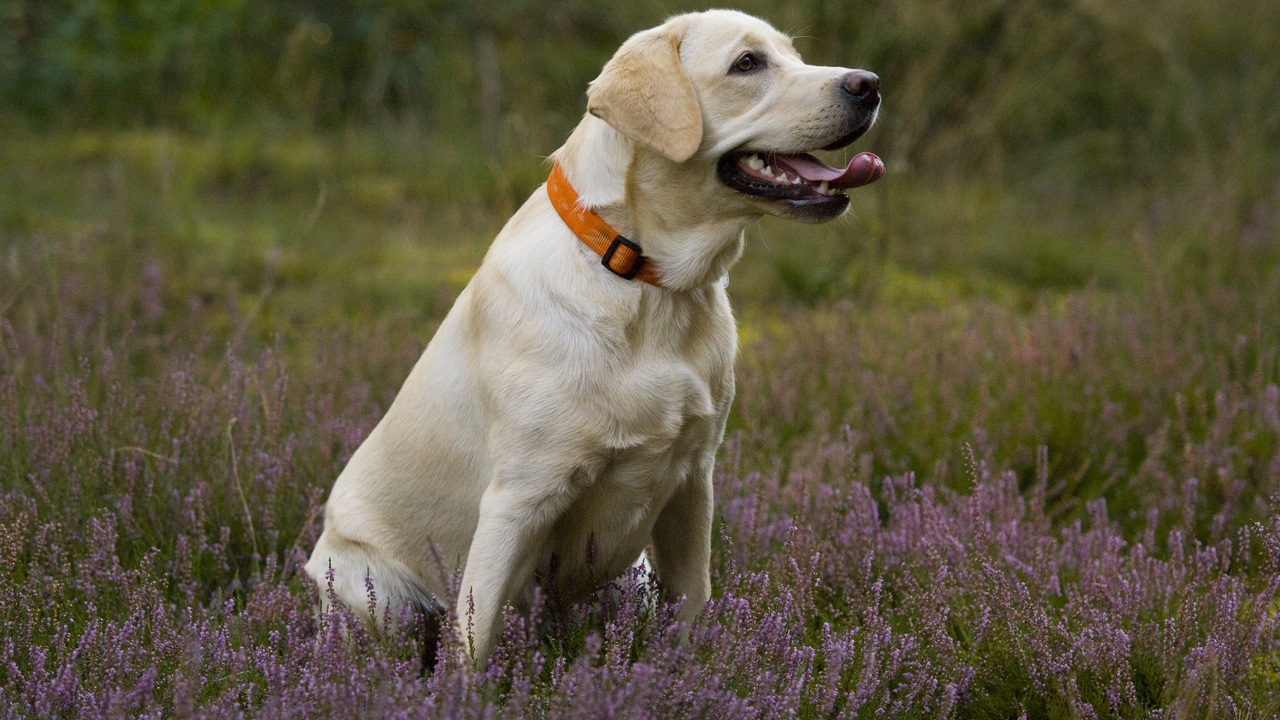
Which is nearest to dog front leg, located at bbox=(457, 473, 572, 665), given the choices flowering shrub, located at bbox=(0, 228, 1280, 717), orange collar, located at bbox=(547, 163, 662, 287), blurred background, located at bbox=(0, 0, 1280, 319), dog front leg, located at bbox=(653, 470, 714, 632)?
flowering shrub, located at bbox=(0, 228, 1280, 717)

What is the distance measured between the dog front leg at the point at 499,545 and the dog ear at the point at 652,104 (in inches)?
28.7

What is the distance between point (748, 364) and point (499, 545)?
2.23 metres

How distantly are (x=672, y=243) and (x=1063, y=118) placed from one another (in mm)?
7479

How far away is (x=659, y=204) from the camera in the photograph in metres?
2.53

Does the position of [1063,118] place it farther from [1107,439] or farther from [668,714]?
[668,714]

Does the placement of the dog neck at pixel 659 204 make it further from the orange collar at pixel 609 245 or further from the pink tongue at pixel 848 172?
the pink tongue at pixel 848 172

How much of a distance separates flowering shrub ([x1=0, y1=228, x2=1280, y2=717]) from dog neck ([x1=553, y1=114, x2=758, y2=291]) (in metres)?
0.61

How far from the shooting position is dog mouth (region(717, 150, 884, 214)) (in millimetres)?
2480

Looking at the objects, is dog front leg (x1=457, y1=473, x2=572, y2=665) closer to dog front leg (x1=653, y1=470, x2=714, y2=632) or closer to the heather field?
the heather field

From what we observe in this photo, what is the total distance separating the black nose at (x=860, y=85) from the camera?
249 cm

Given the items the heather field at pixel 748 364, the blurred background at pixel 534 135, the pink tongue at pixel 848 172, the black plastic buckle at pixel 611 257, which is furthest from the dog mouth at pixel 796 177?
the blurred background at pixel 534 135

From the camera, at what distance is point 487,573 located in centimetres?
240

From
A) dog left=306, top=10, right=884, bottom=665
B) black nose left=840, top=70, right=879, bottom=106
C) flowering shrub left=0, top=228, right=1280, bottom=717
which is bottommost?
flowering shrub left=0, top=228, right=1280, bottom=717

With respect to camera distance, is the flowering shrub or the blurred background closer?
the flowering shrub
